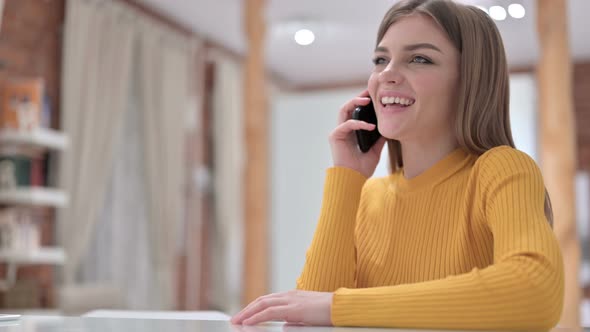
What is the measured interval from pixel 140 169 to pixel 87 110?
897 mm

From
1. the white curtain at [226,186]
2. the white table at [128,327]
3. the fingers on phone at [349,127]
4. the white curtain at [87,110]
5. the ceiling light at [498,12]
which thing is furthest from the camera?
the white curtain at [226,186]

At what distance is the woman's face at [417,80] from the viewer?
123 centimetres

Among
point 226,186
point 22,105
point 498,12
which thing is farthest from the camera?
point 226,186

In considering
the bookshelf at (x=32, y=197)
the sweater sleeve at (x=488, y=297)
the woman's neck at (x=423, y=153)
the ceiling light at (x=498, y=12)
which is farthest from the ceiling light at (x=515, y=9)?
the sweater sleeve at (x=488, y=297)

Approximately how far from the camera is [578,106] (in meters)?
7.67

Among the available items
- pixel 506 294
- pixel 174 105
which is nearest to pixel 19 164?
pixel 174 105

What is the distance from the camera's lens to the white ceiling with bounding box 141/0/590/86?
19.9ft

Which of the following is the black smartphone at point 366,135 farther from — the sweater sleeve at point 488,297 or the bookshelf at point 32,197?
the bookshelf at point 32,197

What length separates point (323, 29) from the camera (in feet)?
21.9

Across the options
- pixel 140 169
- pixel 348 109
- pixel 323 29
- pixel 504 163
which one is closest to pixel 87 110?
pixel 140 169

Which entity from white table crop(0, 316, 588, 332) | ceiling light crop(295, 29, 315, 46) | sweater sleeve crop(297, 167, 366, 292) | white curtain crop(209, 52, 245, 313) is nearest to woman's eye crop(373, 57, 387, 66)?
sweater sleeve crop(297, 167, 366, 292)

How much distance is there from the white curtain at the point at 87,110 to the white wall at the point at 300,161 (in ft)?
5.04

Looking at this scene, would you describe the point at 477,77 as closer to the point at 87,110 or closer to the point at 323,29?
the point at 87,110

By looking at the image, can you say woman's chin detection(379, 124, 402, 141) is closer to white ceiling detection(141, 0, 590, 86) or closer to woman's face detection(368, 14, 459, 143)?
woman's face detection(368, 14, 459, 143)
